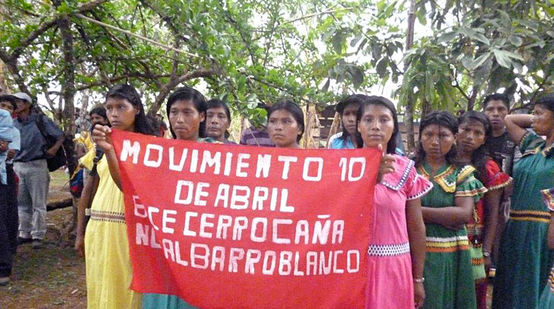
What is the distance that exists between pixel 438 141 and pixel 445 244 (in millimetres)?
612

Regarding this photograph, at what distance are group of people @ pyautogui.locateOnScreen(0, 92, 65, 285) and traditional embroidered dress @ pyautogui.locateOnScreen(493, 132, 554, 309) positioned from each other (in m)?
4.12

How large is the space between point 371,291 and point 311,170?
65 cm

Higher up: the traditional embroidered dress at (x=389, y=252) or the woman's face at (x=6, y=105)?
the woman's face at (x=6, y=105)

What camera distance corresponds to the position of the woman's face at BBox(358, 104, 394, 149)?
2469 mm

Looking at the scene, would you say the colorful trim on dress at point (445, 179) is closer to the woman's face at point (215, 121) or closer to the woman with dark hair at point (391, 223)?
the woman with dark hair at point (391, 223)

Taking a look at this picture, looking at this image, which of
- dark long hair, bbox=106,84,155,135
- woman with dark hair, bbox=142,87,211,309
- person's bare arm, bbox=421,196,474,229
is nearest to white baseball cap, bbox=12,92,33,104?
dark long hair, bbox=106,84,155,135

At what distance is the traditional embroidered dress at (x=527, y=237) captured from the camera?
3172 millimetres

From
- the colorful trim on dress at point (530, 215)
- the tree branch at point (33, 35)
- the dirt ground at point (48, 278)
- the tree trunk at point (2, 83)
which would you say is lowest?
the dirt ground at point (48, 278)

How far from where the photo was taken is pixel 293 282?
2396 mm

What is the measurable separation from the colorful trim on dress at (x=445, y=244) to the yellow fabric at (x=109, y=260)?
5.72 feet

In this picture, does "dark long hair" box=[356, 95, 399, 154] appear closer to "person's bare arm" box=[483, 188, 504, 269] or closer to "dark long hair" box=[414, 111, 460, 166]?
"dark long hair" box=[414, 111, 460, 166]

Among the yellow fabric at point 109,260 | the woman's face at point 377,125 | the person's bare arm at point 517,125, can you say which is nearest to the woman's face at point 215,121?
the yellow fabric at point 109,260

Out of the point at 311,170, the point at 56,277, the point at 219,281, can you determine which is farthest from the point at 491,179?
the point at 56,277

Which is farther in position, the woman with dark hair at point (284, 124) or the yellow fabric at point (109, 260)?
the woman with dark hair at point (284, 124)
